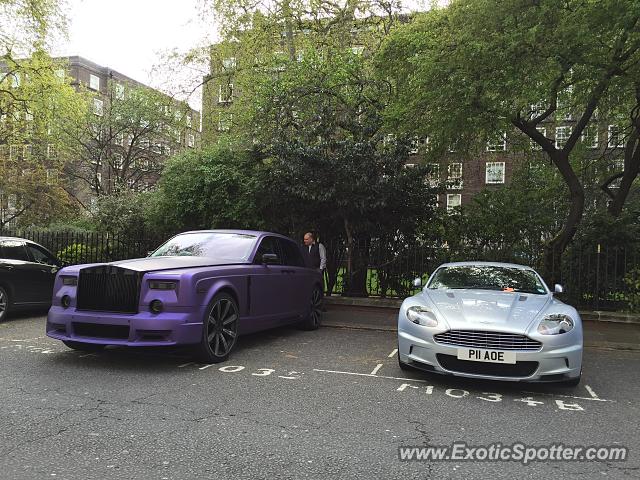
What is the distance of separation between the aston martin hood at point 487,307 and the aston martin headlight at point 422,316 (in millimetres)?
124

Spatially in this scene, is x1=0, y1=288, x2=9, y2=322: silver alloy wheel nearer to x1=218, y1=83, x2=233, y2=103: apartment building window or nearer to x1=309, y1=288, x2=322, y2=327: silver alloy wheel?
x1=309, y1=288, x2=322, y2=327: silver alloy wheel

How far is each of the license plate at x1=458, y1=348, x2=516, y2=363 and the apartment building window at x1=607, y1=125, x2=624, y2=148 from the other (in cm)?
1453

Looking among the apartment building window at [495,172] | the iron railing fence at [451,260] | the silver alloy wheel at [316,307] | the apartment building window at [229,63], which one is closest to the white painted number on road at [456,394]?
the silver alloy wheel at [316,307]

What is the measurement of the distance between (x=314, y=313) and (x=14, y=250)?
5.73 meters

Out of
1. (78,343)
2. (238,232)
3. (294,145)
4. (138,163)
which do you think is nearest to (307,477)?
(78,343)

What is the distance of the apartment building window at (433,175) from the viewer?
A: 41.8 feet

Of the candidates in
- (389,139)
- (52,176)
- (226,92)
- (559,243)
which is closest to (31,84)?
(226,92)

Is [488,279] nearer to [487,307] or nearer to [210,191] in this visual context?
[487,307]

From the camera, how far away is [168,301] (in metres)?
6.00

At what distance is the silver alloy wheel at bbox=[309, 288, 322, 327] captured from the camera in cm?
949

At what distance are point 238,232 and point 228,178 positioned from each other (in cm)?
561

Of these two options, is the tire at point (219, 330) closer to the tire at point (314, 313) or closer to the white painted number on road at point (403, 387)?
the white painted number on road at point (403, 387)

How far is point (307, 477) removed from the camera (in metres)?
3.31

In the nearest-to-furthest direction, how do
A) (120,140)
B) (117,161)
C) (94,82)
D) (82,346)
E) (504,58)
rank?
(82,346) → (504,58) → (120,140) → (117,161) → (94,82)
